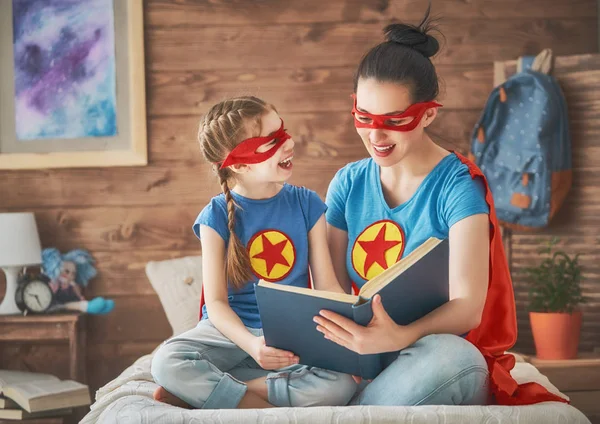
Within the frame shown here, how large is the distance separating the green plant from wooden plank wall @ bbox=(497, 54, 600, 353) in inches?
3.0

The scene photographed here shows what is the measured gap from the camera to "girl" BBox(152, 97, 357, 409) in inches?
67.8

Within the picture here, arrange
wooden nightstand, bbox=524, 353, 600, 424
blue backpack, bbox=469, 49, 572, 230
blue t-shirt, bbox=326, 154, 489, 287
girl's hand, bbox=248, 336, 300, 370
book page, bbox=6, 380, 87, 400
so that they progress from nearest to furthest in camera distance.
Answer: girl's hand, bbox=248, 336, 300, 370
blue t-shirt, bbox=326, 154, 489, 287
wooden nightstand, bbox=524, 353, 600, 424
book page, bbox=6, 380, 87, 400
blue backpack, bbox=469, 49, 572, 230

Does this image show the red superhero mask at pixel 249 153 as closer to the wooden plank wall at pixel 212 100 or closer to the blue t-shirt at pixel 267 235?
the blue t-shirt at pixel 267 235

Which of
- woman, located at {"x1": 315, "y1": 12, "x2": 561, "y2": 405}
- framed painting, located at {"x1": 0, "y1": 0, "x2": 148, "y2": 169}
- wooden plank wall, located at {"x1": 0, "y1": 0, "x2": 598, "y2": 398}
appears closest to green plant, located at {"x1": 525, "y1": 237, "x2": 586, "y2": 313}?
wooden plank wall, located at {"x1": 0, "y1": 0, "x2": 598, "y2": 398}

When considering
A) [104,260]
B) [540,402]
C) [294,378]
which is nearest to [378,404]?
[294,378]

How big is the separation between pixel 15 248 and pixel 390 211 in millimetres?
1837

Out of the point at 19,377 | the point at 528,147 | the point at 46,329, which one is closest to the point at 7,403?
the point at 19,377

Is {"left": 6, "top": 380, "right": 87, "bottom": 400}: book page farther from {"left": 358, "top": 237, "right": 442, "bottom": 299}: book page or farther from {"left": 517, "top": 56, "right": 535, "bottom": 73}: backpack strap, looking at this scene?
{"left": 517, "top": 56, "right": 535, "bottom": 73}: backpack strap

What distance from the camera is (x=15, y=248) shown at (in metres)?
3.23

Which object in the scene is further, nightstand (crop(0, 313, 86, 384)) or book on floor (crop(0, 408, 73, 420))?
nightstand (crop(0, 313, 86, 384))

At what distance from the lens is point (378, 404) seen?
1.71m

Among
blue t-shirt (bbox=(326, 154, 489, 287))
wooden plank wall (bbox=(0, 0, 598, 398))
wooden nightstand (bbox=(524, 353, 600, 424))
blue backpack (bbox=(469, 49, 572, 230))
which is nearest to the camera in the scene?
blue t-shirt (bbox=(326, 154, 489, 287))

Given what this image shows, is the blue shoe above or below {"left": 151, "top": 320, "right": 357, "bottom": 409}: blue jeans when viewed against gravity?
below

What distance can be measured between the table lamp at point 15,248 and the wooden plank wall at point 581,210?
1.90 metres
